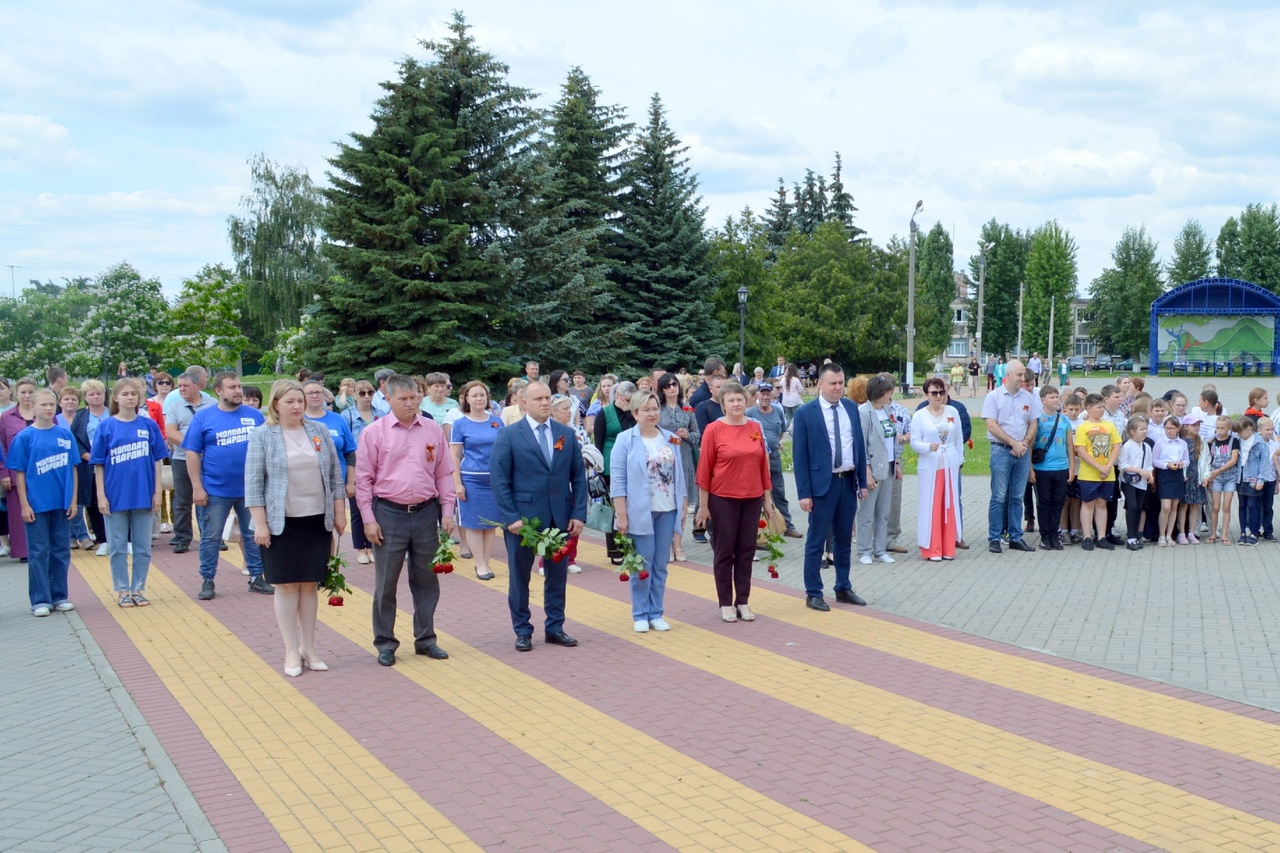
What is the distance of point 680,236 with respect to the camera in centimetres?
4200

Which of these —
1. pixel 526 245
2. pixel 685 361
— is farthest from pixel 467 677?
pixel 685 361

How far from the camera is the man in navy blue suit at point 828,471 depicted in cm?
934

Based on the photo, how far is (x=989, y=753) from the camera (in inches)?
232

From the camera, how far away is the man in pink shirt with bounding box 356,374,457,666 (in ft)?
25.3

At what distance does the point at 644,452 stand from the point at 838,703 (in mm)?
2685

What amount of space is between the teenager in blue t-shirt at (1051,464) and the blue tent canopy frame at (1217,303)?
61.7 metres

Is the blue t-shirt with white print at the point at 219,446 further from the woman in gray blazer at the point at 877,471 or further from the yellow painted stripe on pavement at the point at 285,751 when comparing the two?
the woman in gray blazer at the point at 877,471

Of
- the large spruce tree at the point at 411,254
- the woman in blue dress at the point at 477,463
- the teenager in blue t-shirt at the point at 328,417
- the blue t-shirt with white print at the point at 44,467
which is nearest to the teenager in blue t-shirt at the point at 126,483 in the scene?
the blue t-shirt with white print at the point at 44,467

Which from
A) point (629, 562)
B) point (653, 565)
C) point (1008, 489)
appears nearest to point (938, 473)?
point (1008, 489)

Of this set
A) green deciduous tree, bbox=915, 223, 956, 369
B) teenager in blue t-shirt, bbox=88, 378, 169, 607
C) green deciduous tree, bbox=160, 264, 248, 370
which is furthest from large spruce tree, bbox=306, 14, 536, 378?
green deciduous tree, bbox=915, 223, 956, 369

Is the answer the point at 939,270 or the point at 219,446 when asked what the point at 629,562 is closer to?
the point at 219,446

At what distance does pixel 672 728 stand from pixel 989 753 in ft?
5.65

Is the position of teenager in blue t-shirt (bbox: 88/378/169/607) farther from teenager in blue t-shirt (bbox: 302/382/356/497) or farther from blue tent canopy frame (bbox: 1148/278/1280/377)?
blue tent canopy frame (bbox: 1148/278/1280/377)

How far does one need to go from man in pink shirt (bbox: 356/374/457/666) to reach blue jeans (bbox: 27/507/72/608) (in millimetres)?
3523
